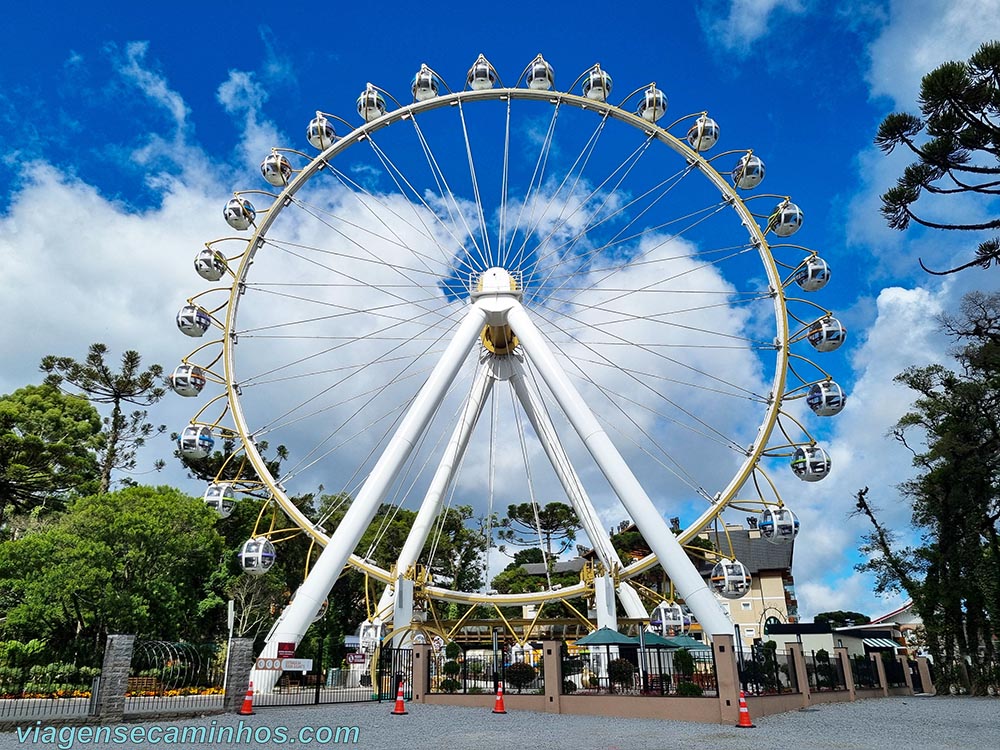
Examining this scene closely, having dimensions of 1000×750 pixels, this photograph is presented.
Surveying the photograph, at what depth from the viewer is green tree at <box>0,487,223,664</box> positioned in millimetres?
31547

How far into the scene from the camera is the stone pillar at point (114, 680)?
16.0 meters

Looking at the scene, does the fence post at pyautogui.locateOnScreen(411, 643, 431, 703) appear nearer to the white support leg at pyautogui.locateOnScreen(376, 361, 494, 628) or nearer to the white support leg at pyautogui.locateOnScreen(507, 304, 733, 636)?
the white support leg at pyautogui.locateOnScreen(376, 361, 494, 628)

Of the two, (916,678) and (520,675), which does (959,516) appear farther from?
(520,675)

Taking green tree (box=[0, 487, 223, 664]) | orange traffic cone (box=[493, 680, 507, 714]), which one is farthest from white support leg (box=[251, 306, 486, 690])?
green tree (box=[0, 487, 223, 664])

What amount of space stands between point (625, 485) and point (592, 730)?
8472 mm

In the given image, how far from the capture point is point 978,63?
12.1 m

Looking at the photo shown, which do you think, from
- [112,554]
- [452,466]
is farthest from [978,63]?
[112,554]

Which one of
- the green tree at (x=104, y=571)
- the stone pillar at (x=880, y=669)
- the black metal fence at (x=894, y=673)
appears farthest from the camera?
the black metal fence at (x=894, y=673)

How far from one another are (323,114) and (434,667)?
21218mm

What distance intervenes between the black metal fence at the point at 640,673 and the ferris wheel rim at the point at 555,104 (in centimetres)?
408

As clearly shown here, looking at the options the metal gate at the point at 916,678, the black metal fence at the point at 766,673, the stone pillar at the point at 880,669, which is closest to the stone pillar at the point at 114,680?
the black metal fence at the point at 766,673

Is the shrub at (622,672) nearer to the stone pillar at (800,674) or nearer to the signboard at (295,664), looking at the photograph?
the stone pillar at (800,674)

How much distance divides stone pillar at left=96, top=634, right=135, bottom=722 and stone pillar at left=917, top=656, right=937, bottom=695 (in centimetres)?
3472

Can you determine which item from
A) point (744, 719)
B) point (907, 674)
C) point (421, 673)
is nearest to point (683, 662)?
point (744, 719)
